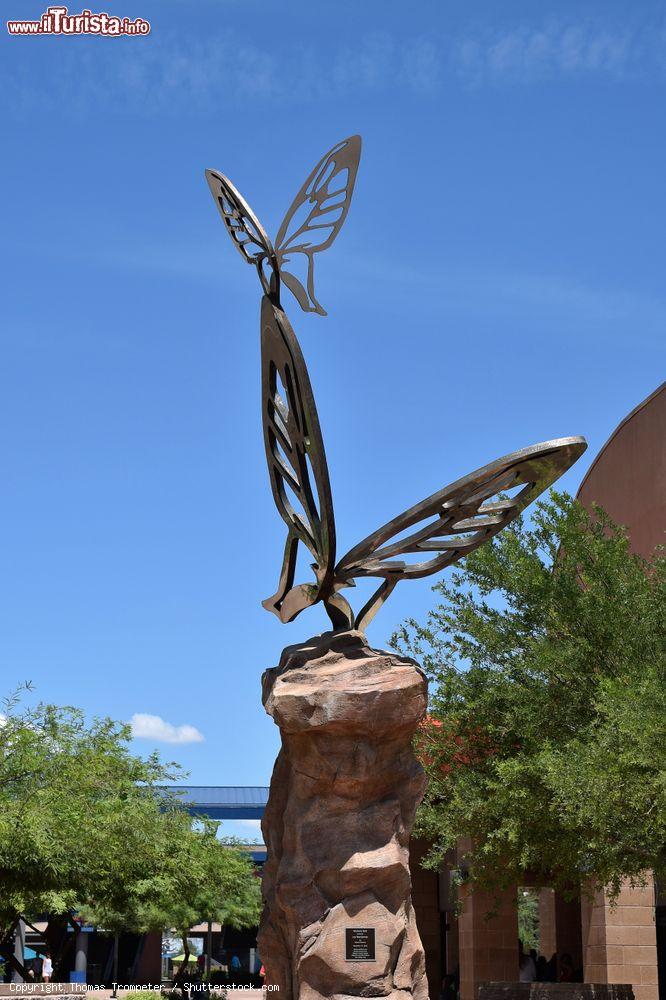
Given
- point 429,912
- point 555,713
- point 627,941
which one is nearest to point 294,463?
point 555,713

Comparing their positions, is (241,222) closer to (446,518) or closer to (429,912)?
(446,518)

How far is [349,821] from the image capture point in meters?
12.8

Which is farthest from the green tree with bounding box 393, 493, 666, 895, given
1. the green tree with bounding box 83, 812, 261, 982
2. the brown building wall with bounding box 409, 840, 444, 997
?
the brown building wall with bounding box 409, 840, 444, 997

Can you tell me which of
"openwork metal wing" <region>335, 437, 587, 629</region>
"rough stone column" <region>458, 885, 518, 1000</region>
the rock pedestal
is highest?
"openwork metal wing" <region>335, 437, 587, 629</region>

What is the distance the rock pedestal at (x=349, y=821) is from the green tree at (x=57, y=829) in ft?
26.5

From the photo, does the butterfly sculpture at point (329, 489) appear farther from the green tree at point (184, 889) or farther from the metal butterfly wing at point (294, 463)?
the green tree at point (184, 889)

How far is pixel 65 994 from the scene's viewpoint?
18.4 metres

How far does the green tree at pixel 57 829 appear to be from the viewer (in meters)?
20.1

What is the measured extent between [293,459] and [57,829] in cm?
958

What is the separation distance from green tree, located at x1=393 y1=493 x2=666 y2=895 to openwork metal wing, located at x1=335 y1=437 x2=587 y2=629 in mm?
4423

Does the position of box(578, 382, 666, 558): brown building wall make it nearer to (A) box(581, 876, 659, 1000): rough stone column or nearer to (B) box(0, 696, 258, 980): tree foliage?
(A) box(581, 876, 659, 1000): rough stone column

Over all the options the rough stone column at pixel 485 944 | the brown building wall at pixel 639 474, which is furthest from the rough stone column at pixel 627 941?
the brown building wall at pixel 639 474

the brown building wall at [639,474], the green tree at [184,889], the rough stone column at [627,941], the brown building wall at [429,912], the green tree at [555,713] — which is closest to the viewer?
the green tree at [555,713]

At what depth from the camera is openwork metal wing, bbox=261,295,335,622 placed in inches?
546
